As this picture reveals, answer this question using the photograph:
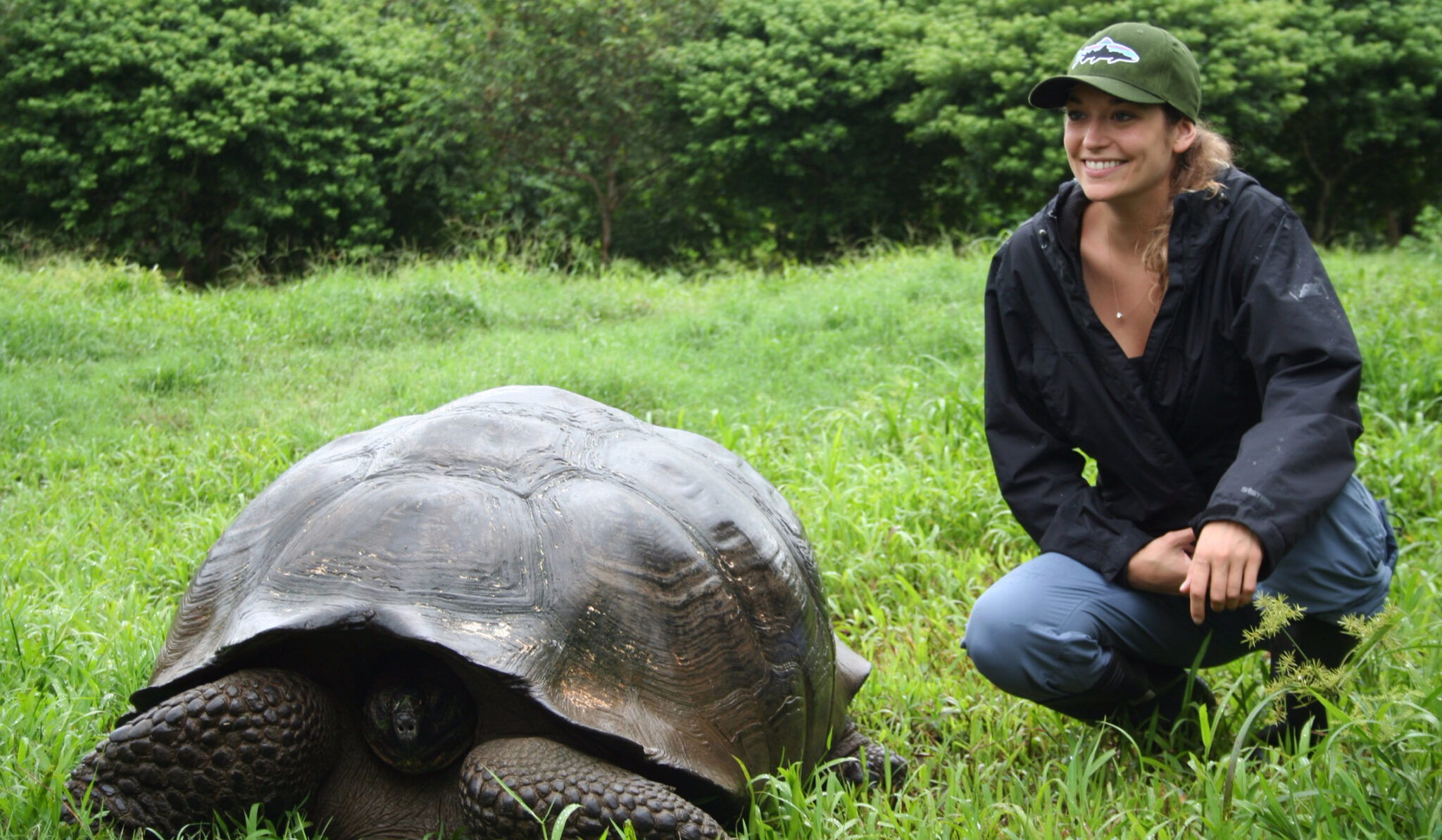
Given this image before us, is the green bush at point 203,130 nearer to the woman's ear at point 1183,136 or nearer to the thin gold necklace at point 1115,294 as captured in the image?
the thin gold necklace at point 1115,294

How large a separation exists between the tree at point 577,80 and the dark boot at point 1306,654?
8.64 metres

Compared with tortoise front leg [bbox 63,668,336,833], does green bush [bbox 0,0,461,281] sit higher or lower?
lower

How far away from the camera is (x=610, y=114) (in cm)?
1039

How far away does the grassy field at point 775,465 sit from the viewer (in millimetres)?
2053

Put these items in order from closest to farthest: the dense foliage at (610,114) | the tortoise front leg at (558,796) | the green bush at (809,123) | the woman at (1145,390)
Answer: the tortoise front leg at (558,796) → the woman at (1145,390) → the dense foliage at (610,114) → the green bush at (809,123)

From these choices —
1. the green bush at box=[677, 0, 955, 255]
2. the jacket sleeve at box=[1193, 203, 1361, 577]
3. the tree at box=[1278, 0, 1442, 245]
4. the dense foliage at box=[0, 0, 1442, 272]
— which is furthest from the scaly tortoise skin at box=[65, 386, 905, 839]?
the tree at box=[1278, 0, 1442, 245]

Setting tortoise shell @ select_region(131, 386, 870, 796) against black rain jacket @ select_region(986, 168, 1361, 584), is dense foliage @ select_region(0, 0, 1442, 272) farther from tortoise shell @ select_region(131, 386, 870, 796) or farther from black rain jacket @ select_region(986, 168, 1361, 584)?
tortoise shell @ select_region(131, 386, 870, 796)

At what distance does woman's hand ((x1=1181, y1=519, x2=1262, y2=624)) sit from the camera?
1.92 m

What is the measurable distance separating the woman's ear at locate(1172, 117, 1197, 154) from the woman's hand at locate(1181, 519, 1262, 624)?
2.65 feet

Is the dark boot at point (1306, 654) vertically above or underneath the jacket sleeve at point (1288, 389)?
underneath

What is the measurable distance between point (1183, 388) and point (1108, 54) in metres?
0.66

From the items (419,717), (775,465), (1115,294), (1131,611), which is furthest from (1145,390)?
(775,465)

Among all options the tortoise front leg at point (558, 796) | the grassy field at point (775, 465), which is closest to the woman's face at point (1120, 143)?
the grassy field at point (775, 465)

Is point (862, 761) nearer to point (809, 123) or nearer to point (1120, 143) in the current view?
point (1120, 143)
